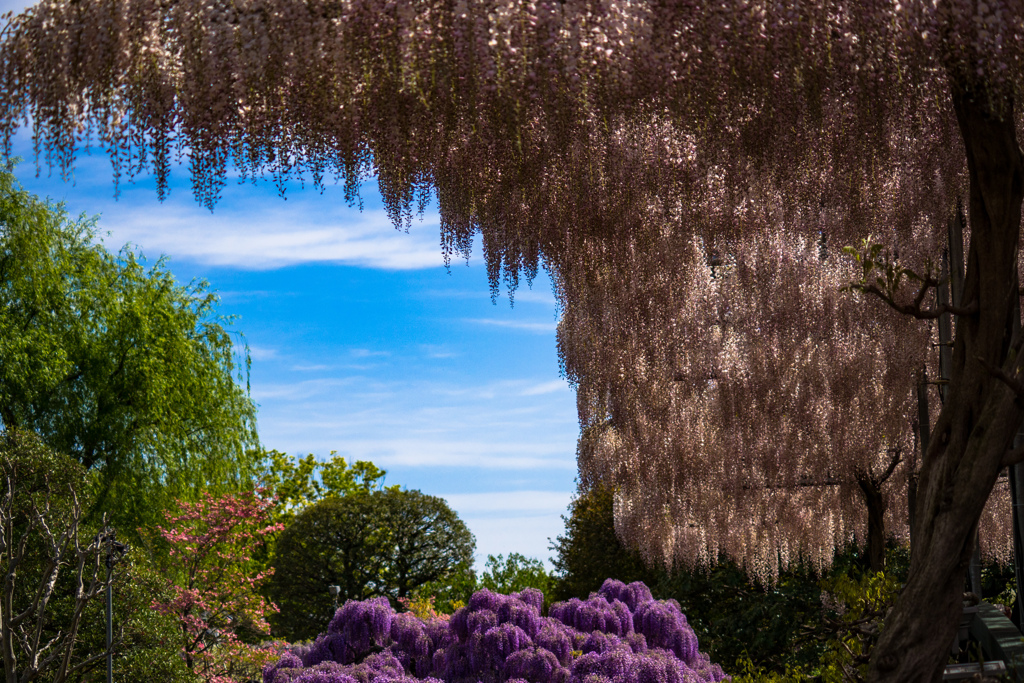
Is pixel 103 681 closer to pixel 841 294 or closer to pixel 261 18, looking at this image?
pixel 841 294

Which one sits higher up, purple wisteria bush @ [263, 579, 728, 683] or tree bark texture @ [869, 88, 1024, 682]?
tree bark texture @ [869, 88, 1024, 682]

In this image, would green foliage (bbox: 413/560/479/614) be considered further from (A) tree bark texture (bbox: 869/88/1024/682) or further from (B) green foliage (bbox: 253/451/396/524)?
(A) tree bark texture (bbox: 869/88/1024/682)

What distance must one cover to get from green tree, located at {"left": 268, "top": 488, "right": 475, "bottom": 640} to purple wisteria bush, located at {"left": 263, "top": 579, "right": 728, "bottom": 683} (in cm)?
1444

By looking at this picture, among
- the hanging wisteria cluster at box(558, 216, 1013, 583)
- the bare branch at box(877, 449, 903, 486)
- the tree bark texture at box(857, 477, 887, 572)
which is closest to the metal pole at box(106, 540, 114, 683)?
the hanging wisteria cluster at box(558, 216, 1013, 583)

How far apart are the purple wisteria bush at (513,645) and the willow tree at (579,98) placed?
4600mm

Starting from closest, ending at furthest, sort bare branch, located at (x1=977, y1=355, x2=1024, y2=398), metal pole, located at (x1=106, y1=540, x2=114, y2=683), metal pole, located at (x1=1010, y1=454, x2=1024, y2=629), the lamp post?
bare branch, located at (x1=977, y1=355, x2=1024, y2=398) < metal pole, located at (x1=1010, y1=454, x2=1024, y2=629) < metal pole, located at (x1=106, y1=540, x2=114, y2=683) < the lamp post

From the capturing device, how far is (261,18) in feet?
15.3

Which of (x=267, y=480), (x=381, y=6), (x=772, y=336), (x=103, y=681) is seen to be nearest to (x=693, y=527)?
(x=772, y=336)

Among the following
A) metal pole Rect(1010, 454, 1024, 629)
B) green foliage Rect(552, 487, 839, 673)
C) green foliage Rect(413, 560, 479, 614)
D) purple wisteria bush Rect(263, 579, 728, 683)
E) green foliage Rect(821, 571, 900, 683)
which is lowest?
green foliage Rect(413, 560, 479, 614)

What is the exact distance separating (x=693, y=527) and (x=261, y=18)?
12.3 m

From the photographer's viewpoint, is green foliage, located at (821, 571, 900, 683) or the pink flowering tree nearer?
green foliage, located at (821, 571, 900, 683)

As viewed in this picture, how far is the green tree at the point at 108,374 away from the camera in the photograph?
20219 millimetres

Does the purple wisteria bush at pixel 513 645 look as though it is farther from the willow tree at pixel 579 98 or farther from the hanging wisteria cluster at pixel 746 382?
the willow tree at pixel 579 98

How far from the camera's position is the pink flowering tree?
19.1 m
